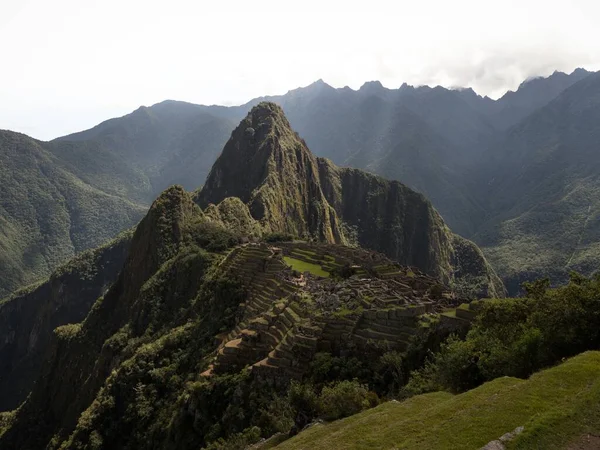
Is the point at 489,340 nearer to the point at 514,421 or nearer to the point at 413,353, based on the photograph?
the point at 413,353

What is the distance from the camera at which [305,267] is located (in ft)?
217

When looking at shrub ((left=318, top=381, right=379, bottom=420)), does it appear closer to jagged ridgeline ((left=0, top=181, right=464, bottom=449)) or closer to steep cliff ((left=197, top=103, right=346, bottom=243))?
jagged ridgeline ((left=0, top=181, right=464, bottom=449))

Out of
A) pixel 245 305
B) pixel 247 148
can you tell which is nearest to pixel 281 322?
pixel 245 305

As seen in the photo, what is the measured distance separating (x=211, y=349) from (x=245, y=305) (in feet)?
20.2

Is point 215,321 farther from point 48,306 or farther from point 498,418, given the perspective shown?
point 48,306

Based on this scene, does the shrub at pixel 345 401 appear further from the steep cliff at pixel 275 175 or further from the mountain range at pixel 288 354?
the steep cliff at pixel 275 175

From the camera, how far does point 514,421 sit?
15.1m

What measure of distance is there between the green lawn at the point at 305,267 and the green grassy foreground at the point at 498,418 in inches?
1588

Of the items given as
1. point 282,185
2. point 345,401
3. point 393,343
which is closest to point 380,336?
point 393,343

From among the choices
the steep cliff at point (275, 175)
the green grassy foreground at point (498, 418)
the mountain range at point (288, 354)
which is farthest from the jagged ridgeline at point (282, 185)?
the green grassy foreground at point (498, 418)

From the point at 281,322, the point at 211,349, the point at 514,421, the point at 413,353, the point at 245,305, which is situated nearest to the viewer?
the point at 514,421

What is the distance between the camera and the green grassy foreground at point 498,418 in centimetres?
1370

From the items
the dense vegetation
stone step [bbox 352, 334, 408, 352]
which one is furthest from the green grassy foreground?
stone step [bbox 352, 334, 408, 352]

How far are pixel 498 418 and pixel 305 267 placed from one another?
50958 mm
